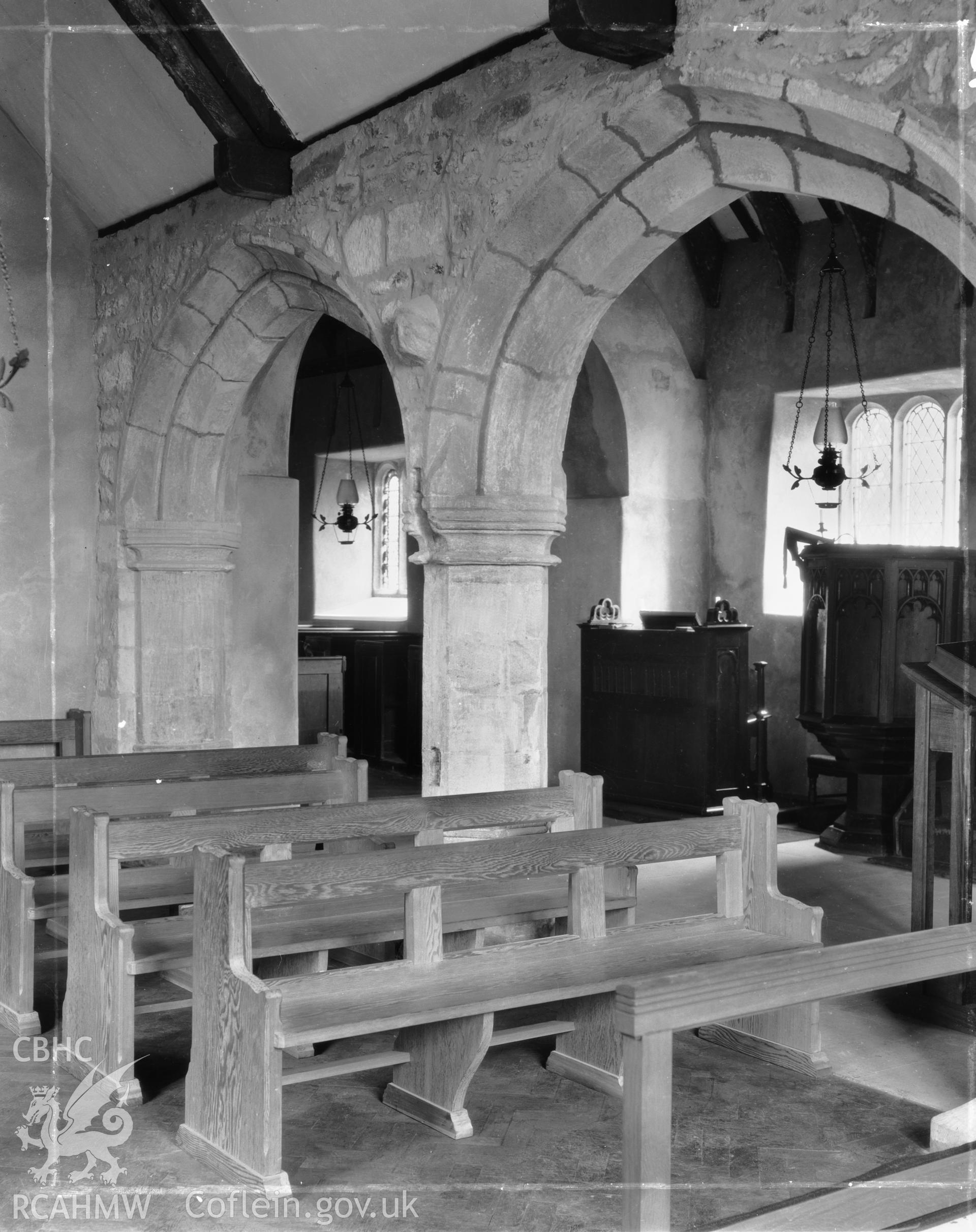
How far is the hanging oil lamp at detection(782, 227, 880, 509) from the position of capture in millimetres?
8539

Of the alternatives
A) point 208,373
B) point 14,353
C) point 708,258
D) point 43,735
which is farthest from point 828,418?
point 43,735

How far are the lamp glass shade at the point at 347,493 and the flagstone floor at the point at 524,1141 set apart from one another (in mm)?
9522

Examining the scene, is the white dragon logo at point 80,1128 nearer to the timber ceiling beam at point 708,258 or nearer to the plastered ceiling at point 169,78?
the plastered ceiling at point 169,78

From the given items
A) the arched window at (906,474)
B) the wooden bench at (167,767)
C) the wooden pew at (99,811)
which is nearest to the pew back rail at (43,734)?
the wooden bench at (167,767)

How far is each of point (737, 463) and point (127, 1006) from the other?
7249 millimetres

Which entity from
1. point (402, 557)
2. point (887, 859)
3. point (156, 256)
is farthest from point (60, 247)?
point (402, 557)

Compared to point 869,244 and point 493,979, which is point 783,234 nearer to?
point 869,244

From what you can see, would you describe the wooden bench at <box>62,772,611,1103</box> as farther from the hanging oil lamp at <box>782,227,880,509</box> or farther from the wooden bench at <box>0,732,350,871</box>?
the hanging oil lamp at <box>782,227,880,509</box>

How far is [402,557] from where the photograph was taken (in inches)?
599

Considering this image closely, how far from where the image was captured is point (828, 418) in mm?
8664

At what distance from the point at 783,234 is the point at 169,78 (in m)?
4.82

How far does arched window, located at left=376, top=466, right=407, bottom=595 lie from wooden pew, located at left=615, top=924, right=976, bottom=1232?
496 inches

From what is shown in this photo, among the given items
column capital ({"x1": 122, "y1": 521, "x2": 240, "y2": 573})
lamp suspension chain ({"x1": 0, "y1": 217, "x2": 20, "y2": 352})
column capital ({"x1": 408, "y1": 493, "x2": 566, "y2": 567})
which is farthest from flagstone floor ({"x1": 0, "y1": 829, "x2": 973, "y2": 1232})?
lamp suspension chain ({"x1": 0, "y1": 217, "x2": 20, "y2": 352})

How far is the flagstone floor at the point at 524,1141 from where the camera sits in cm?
296
